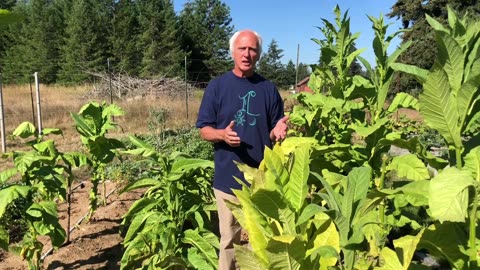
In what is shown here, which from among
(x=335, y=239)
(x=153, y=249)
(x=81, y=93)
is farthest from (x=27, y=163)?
(x=81, y=93)

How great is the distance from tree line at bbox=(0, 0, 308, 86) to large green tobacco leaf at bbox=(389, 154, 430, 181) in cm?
3341

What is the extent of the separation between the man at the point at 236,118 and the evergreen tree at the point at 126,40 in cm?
3634

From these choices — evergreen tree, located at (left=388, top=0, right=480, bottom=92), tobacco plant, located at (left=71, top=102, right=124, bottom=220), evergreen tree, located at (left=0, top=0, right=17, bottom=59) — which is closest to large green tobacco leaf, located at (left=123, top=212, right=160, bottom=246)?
tobacco plant, located at (left=71, top=102, right=124, bottom=220)

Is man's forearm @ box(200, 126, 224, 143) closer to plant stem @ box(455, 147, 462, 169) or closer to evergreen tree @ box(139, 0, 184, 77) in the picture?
Result: plant stem @ box(455, 147, 462, 169)

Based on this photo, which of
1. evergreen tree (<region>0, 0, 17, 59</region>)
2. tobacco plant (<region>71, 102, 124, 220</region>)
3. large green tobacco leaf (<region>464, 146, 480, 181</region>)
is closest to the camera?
large green tobacco leaf (<region>464, 146, 480, 181</region>)

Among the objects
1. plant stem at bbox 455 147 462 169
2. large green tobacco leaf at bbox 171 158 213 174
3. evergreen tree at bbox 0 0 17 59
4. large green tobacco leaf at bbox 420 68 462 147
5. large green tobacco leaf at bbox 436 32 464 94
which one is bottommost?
large green tobacco leaf at bbox 171 158 213 174

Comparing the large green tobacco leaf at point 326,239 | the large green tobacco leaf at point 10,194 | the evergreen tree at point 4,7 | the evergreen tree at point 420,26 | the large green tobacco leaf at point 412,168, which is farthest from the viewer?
the evergreen tree at point 4,7

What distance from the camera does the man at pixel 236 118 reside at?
3.20 meters

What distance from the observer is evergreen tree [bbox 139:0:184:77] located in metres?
39.5

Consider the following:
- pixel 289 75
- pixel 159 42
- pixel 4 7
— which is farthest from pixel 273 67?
pixel 4 7

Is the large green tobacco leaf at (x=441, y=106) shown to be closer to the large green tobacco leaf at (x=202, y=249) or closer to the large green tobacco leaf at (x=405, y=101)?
the large green tobacco leaf at (x=405, y=101)

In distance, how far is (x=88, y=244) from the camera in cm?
443

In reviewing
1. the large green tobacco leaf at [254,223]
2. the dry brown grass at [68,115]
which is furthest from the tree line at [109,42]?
the large green tobacco leaf at [254,223]

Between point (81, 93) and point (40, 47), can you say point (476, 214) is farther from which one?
point (40, 47)
